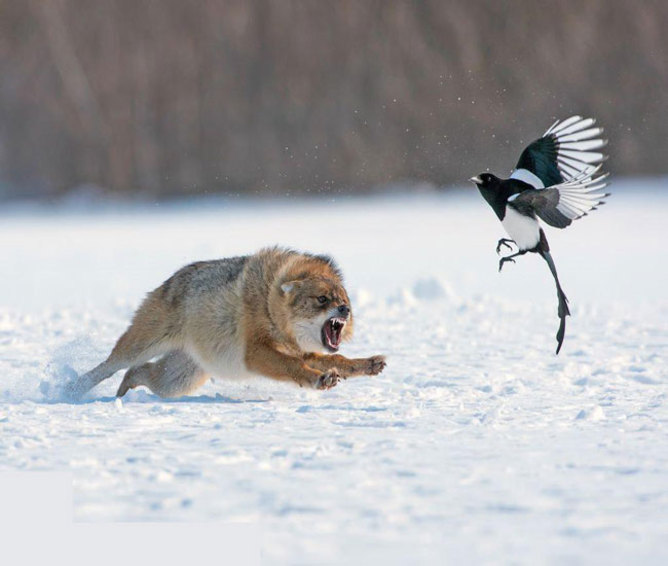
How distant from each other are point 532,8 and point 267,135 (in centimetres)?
900

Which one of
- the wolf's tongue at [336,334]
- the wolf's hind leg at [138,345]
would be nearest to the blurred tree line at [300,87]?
the wolf's hind leg at [138,345]

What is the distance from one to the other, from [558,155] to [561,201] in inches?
19.0

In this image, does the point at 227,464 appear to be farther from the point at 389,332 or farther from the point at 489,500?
the point at 389,332

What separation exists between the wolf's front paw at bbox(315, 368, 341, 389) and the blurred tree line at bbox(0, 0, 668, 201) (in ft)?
74.8

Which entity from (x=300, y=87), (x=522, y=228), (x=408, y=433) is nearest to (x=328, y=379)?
(x=408, y=433)

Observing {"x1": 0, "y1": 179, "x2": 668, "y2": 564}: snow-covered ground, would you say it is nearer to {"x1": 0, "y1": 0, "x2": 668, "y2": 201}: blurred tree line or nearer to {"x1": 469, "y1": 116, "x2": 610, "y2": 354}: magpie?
{"x1": 469, "y1": 116, "x2": 610, "y2": 354}: magpie

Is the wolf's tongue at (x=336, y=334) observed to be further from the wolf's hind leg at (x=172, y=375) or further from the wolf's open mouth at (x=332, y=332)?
the wolf's hind leg at (x=172, y=375)

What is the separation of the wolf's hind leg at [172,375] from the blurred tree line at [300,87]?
2222 centimetres

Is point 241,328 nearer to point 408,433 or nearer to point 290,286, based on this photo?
point 290,286

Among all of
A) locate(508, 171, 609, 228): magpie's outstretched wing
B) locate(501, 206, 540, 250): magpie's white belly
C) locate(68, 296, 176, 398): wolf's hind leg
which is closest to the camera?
locate(508, 171, 609, 228): magpie's outstretched wing

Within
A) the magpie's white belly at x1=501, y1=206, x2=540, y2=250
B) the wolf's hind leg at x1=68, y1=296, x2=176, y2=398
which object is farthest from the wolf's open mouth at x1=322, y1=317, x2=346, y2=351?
the magpie's white belly at x1=501, y1=206, x2=540, y2=250

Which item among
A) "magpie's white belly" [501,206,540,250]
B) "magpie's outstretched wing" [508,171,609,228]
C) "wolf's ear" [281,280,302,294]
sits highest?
"magpie's outstretched wing" [508,171,609,228]

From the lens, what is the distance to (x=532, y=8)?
31312 mm

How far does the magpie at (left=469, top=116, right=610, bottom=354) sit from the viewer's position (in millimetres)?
5402
